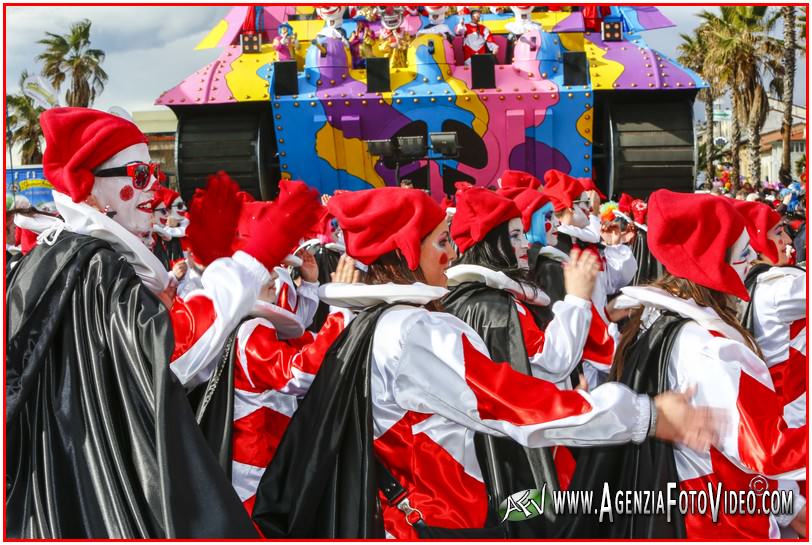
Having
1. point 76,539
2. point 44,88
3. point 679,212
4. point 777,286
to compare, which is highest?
point 44,88

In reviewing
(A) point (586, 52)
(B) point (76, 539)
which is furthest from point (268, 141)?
(B) point (76, 539)

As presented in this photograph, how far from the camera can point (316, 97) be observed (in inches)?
344

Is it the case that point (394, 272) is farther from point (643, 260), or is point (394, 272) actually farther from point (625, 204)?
Result: point (625, 204)

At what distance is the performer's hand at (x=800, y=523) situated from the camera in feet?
9.33

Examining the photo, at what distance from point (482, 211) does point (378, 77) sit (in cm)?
467

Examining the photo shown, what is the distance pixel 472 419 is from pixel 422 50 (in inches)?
268

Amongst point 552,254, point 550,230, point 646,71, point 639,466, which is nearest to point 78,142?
point 639,466

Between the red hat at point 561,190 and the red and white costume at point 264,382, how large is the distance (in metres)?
3.83

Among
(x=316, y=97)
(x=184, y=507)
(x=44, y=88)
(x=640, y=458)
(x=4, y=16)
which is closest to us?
(x=184, y=507)

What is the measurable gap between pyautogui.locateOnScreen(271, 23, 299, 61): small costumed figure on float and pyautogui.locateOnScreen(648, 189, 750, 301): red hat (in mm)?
6676

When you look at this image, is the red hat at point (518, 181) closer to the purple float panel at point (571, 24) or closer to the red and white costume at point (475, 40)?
the red and white costume at point (475, 40)

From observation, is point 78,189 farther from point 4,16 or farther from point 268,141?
point 268,141

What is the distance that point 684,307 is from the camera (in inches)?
110

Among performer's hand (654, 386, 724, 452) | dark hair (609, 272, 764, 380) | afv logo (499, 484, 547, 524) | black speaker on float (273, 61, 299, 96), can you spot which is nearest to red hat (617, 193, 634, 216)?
black speaker on float (273, 61, 299, 96)
